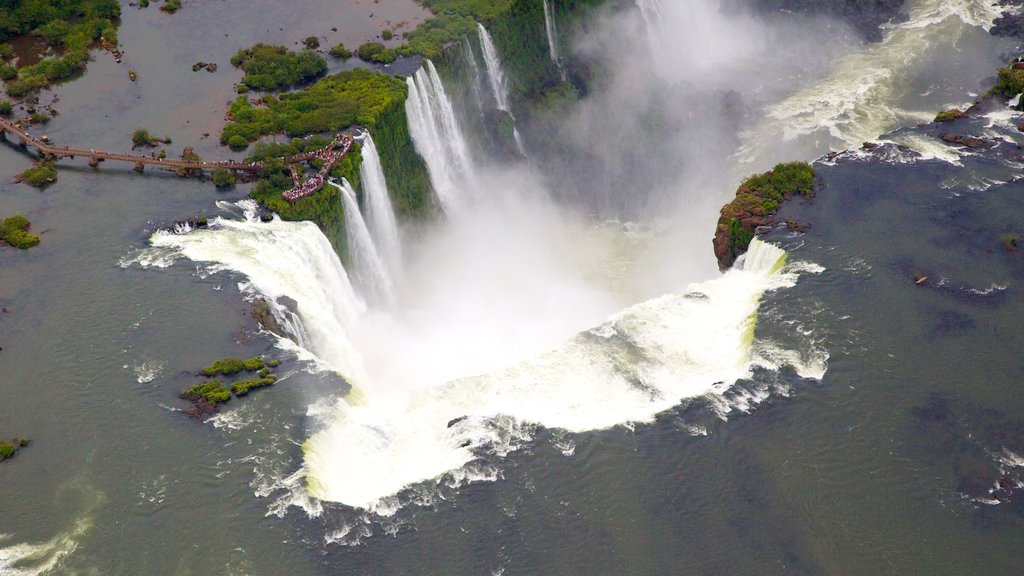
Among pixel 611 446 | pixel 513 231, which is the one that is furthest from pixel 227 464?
pixel 513 231

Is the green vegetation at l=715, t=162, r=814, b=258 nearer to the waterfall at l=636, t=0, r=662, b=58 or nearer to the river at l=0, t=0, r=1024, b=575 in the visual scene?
the river at l=0, t=0, r=1024, b=575

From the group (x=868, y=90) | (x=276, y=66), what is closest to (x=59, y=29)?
(x=276, y=66)

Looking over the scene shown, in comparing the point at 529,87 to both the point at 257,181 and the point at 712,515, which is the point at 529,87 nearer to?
the point at 257,181

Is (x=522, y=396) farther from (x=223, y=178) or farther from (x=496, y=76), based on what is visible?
(x=496, y=76)

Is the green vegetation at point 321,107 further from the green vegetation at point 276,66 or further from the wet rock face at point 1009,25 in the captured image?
the wet rock face at point 1009,25

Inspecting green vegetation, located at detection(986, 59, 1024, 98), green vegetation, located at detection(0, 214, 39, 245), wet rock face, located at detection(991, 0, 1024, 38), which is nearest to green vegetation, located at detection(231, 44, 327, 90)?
green vegetation, located at detection(0, 214, 39, 245)
